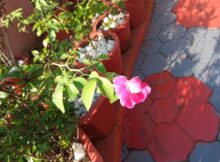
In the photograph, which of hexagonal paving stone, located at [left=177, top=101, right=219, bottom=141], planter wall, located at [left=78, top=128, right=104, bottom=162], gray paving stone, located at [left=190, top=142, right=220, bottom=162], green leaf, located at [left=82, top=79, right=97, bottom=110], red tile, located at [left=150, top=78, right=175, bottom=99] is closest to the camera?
green leaf, located at [left=82, top=79, right=97, bottom=110]

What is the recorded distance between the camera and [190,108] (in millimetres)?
2453

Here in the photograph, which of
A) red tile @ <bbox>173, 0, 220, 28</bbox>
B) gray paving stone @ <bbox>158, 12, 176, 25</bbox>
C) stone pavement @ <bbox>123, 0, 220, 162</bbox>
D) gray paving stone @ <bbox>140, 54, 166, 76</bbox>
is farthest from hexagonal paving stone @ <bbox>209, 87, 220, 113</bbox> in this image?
gray paving stone @ <bbox>158, 12, 176, 25</bbox>

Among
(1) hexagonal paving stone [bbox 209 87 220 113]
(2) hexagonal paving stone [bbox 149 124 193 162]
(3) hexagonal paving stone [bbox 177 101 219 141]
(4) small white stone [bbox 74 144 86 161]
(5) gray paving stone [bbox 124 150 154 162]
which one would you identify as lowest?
(5) gray paving stone [bbox 124 150 154 162]

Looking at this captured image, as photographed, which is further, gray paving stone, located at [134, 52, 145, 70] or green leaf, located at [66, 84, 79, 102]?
gray paving stone, located at [134, 52, 145, 70]

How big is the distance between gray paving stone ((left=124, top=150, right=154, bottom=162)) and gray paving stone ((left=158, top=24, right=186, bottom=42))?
1.24 m

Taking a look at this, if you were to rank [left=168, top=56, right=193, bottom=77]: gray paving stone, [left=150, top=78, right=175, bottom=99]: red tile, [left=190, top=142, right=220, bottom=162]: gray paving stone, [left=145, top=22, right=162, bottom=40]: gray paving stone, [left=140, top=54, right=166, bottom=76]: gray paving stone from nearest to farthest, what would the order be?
[left=190, top=142, right=220, bottom=162]: gray paving stone < [left=150, top=78, right=175, bottom=99]: red tile < [left=168, top=56, right=193, bottom=77]: gray paving stone < [left=140, top=54, right=166, bottom=76]: gray paving stone < [left=145, top=22, right=162, bottom=40]: gray paving stone

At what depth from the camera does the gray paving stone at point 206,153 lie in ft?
6.97

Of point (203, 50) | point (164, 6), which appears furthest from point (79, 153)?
point (164, 6)

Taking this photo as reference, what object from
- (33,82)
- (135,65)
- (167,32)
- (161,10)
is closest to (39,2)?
(33,82)

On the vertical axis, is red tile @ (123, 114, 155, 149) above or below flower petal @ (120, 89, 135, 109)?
below

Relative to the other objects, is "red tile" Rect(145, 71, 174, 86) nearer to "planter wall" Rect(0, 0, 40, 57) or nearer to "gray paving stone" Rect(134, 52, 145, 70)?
"gray paving stone" Rect(134, 52, 145, 70)

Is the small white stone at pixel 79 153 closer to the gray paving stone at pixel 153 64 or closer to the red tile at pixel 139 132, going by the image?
the red tile at pixel 139 132

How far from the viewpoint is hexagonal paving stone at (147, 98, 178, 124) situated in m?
2.46

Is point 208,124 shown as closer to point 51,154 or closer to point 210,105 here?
point 210,105
